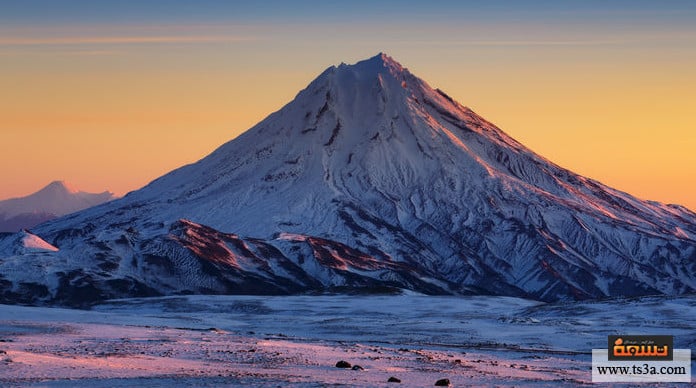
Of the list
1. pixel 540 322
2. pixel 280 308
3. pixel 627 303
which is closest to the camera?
pixel 540 322

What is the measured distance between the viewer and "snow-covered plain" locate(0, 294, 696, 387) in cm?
5188

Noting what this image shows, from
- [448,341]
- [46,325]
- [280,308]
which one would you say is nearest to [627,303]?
[280,308]

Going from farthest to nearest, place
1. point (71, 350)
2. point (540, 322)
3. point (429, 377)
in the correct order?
point (540, 322) → point (71, 350) → point (429, 377)

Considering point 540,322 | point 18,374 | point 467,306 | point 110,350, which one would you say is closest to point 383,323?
point 540,322

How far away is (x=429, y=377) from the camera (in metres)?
55.1

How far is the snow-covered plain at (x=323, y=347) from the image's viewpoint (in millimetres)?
51875

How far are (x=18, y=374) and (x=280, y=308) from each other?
388ft

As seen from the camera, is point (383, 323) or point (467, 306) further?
point (467, 306)

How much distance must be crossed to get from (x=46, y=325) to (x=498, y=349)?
3146cm

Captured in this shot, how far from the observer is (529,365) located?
6538 cm

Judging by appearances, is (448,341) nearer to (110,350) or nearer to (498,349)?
(498,349)

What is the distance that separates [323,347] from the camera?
74.6m

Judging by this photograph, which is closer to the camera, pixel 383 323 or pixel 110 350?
pixel 110 350

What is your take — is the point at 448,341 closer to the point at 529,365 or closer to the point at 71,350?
the point at 529,365
